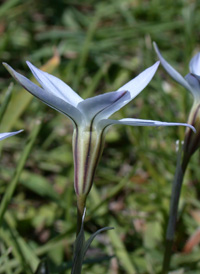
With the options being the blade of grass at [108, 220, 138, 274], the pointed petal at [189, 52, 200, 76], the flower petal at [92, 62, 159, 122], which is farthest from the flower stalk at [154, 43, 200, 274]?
the blade of grass at [108, 220, 138, 274]

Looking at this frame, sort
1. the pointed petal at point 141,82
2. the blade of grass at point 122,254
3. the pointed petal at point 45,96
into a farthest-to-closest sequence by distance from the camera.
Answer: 1. the blade of grass at point 122,254
2. the pointed petal at point 141,82
3. the pointed petal at point 45,96

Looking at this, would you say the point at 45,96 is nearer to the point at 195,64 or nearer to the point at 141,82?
the point at 141,82

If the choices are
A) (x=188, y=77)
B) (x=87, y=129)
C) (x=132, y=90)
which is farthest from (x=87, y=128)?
(x=188, y=77)

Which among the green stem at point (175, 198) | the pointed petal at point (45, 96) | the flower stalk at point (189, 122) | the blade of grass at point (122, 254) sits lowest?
the blade of grass at point (122, 254)

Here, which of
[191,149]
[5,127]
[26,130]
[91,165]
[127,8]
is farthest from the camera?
[127,8]

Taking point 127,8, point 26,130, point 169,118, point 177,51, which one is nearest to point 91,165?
point 169,118

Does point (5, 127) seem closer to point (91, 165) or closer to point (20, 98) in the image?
point (20, 98)

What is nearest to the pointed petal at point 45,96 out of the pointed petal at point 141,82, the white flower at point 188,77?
the pointed petal at point 141,82

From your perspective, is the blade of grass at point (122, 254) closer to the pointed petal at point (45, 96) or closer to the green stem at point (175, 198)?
the green stem at point (175, 198)
